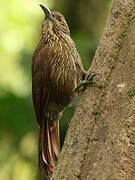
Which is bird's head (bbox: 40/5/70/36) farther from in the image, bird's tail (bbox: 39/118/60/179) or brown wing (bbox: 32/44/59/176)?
bird's tail (bbox: 39/118/60/179)

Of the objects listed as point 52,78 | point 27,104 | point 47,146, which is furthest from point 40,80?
point 27,104

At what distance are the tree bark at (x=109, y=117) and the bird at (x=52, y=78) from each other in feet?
2.82

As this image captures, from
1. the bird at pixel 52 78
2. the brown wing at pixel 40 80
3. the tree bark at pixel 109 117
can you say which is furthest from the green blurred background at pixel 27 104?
the tree bark at pixel 109 117

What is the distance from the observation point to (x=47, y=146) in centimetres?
450

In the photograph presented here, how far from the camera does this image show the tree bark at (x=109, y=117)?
333 centimetres

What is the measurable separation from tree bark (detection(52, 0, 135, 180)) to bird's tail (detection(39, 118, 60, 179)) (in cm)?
66

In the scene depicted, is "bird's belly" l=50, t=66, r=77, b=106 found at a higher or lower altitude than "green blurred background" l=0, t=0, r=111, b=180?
higher

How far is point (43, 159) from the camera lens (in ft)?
14.3

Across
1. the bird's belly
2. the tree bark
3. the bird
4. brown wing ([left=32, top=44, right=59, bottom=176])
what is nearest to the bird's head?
the bird

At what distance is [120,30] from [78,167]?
2.72 feet

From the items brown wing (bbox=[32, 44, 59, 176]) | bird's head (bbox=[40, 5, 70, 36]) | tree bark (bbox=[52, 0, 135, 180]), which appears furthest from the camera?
bird's head (bbox=[40, 5, 70, 36])

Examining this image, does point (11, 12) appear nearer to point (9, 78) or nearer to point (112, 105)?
point (9, 78)

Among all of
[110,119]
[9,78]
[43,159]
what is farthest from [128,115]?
[9,78]

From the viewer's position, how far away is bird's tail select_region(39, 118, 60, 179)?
14.2ft
